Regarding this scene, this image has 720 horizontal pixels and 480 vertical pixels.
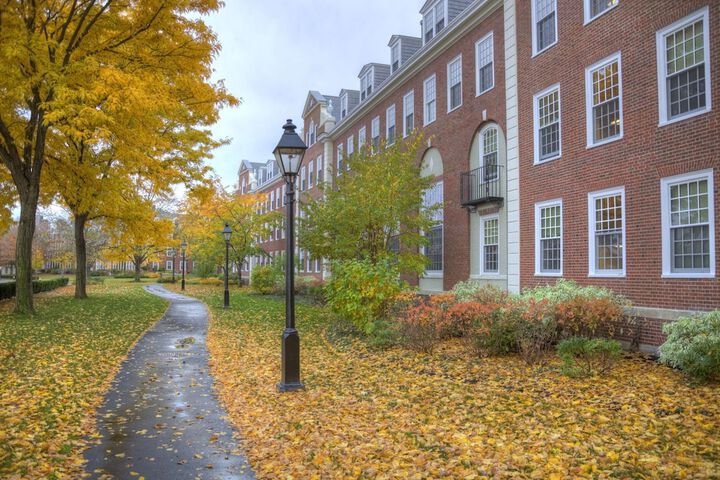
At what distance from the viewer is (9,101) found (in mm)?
14695

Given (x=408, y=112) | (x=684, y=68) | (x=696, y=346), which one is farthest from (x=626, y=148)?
(x=408, y=112)

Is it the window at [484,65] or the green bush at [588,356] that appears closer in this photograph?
the green bush at [588,356]

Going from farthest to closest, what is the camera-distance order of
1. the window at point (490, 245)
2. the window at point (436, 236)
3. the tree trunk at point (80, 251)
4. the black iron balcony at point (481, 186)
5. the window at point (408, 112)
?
1. the window at point (408, 112)
2. the tree trunk at point (80, 251)
3. the window at point (436, 236)
4. the window at point (490, 245)
5. the black iron balcony at point (481, 186)

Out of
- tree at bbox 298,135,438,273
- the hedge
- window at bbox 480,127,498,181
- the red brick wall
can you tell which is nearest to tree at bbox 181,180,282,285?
the hedge

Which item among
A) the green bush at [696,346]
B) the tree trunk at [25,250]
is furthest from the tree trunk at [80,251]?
the green bush at [696,346]

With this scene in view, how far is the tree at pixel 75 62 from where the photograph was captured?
13.1m

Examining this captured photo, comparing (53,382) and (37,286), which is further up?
(37,286)

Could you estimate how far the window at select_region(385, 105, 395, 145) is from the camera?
84.6ft

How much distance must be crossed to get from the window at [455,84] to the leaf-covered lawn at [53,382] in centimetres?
1336

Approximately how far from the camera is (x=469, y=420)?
666 centimetres

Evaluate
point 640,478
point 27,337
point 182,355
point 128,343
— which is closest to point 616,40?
point 640,478

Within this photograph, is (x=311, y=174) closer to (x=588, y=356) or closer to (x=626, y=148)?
(x=626, y=148)

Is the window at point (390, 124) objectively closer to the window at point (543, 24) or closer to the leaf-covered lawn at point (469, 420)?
the window at point (543, 24)

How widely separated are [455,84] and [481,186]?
4579mm
